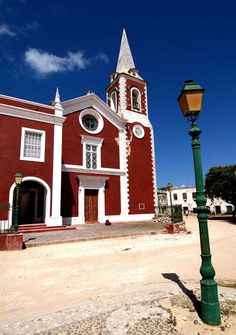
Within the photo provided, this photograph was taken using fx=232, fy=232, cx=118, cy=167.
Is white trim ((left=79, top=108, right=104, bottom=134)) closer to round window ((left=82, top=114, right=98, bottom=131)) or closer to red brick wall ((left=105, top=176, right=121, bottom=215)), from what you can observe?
round window ((left=82, top=114, right=98, bottom=131))

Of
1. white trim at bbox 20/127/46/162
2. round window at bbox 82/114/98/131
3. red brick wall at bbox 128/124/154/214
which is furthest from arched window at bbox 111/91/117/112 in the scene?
white trim at bbox 20/127/46/162

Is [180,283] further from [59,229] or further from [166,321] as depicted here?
[59,229]

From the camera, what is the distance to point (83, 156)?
753 inches

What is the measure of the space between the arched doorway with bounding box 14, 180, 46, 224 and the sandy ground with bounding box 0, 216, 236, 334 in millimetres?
8123

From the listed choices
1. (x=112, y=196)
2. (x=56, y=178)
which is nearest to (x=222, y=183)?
(x=112, y=196)

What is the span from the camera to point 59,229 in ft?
47.6

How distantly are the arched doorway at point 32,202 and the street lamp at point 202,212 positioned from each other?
1389 cm

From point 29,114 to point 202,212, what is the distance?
1465cm

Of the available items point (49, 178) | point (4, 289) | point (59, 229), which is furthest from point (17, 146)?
point (4, 289)

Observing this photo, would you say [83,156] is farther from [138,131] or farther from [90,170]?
[138,131]

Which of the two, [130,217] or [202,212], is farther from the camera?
[130,217]

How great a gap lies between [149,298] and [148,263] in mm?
2655

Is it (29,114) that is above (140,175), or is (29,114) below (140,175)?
above

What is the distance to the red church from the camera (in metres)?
15.0
